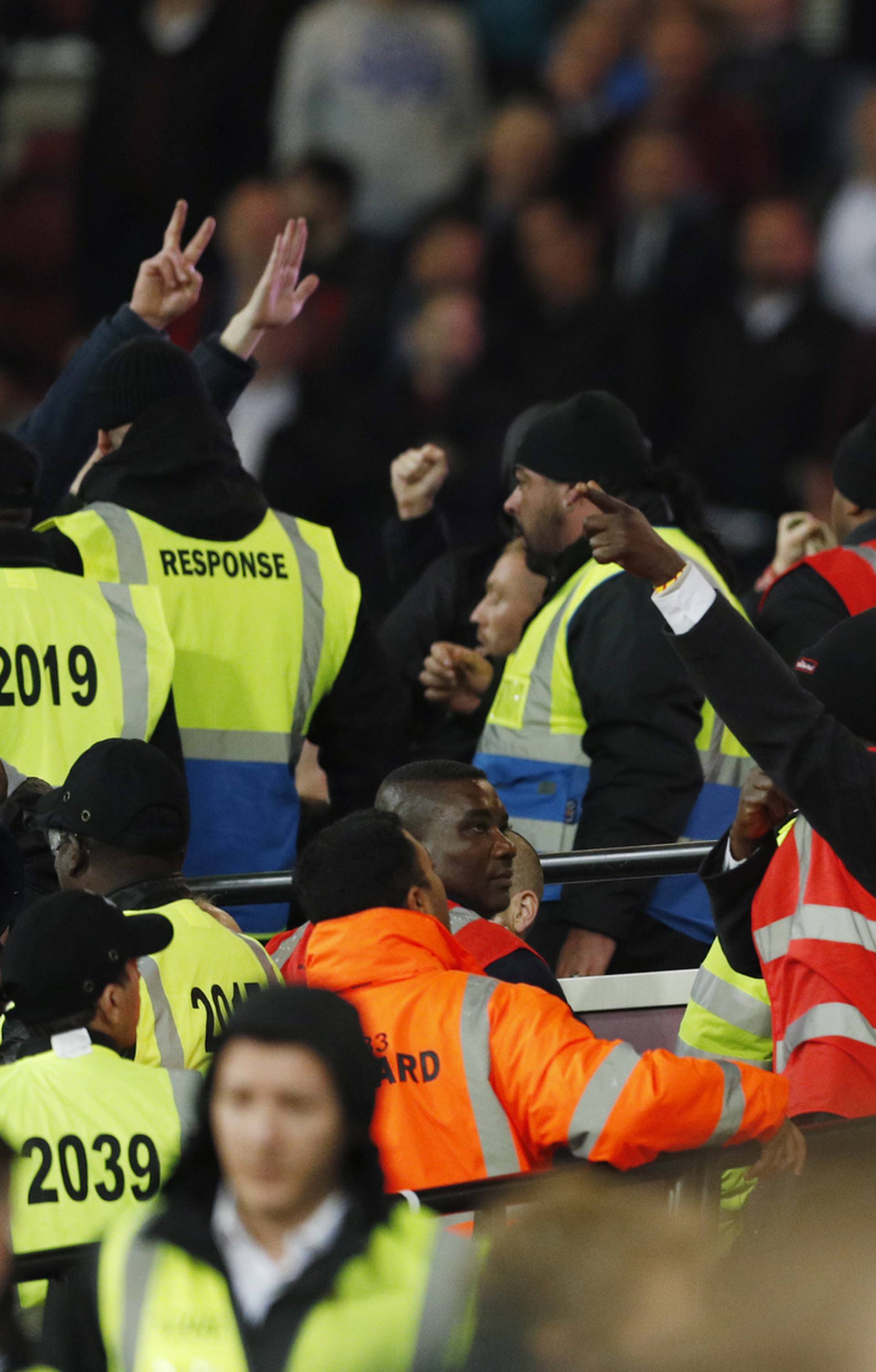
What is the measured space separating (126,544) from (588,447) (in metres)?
1.20

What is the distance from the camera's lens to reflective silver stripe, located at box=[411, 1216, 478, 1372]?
2.28 meters

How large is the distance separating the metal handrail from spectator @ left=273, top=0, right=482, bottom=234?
6199 mm

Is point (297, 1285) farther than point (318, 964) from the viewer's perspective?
No

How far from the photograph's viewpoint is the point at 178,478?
15.5ft

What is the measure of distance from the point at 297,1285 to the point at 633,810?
8.84 ft

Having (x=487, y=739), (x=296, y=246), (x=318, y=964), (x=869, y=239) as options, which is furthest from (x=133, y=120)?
(x=318, y=964)

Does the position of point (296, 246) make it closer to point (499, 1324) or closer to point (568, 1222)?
point (568, 1222)

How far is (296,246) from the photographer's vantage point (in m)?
5.72

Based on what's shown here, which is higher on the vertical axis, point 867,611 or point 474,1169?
point 867,611

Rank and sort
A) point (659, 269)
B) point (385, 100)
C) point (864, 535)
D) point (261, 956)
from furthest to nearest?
point (385, 100)
point (659, 269)
point (864, 535)
point (261, 956)

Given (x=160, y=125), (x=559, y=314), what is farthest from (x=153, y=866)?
(x=160, y=125)

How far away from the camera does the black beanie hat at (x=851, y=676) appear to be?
3.40 metres

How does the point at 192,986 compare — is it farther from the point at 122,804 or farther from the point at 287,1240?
the point at 287,1240

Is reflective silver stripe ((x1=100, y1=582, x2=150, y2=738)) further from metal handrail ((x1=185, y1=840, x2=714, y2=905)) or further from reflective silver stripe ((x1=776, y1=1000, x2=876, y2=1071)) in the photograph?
reflective silver stripe ((x1=776, y1=1000, x2=876, y2=1071))
